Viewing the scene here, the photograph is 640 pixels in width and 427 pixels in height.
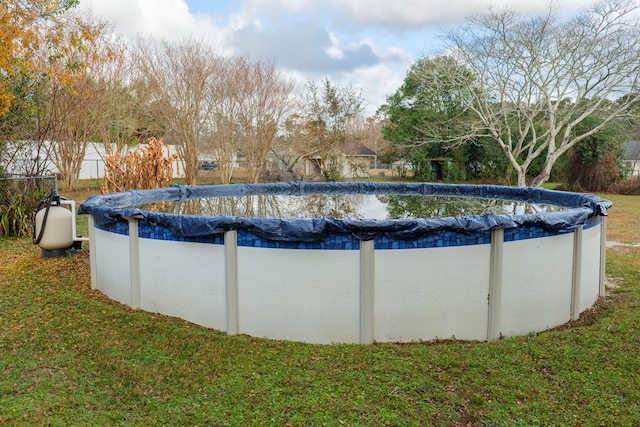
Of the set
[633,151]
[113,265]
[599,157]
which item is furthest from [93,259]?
[633,151]

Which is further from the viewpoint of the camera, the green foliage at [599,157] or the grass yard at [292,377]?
the green foliage at [599,157]

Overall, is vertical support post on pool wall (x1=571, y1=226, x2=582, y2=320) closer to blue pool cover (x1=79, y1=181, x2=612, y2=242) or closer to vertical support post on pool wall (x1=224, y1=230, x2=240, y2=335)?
blue pool cover (x1=79, y1=181, x2=612, y2=242)

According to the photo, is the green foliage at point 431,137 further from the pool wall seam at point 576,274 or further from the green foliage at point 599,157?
the pool wall seam at point 576,274

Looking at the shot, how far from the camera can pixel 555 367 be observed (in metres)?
3.20

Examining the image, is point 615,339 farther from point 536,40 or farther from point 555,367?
point 536,40

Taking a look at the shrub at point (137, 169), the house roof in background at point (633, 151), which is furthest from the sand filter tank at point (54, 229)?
the house roof in background at point (633, 151)

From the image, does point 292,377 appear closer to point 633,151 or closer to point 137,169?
point 137,169

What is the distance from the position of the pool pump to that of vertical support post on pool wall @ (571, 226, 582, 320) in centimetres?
584

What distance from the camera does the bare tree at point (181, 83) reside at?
17.2m

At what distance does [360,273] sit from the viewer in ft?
11.4

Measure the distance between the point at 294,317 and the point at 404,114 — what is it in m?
21.9

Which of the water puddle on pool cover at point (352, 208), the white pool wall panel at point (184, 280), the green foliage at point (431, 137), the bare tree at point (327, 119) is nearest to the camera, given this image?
the white pool wall panel at point (184, 280)

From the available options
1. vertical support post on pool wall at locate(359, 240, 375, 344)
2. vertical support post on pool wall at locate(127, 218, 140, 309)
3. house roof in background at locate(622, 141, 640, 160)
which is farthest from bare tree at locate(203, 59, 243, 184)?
house roof in background at locate(622, 141, 640, 160)

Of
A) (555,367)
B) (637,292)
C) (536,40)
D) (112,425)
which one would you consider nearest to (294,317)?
(112,425)
